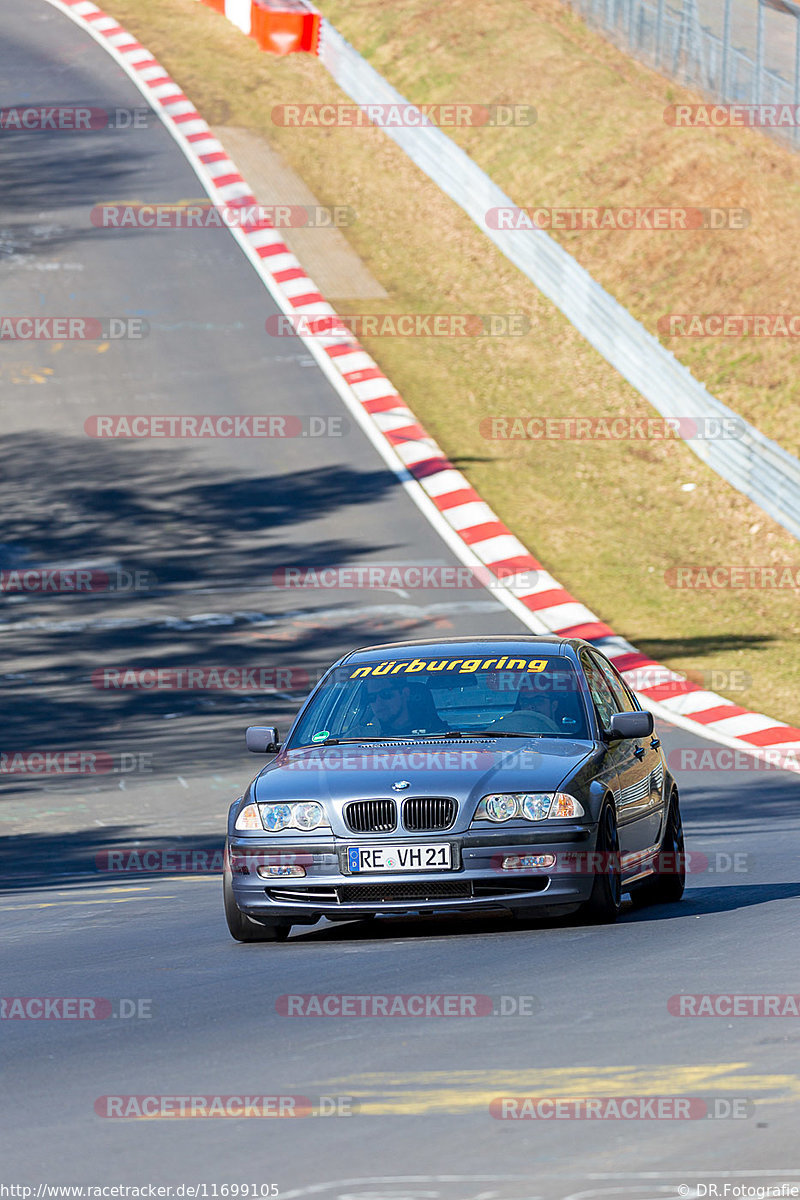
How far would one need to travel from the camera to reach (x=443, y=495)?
23.8m

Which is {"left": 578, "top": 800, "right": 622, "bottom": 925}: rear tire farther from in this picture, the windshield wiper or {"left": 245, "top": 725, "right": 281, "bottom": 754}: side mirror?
{"left": 245, "top": 725, "right": 281, "bottom": 754}: side mirror

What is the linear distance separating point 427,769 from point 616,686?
220cm

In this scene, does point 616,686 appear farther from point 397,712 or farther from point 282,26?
point 282,26

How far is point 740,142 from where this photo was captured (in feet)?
111

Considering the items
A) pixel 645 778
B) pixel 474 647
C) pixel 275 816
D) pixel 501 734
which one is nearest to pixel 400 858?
pixel 275 816

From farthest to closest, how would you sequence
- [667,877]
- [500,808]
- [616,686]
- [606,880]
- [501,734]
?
1. [616,686]
2. [667,877]
3. [501,734]
4. [606,880]
5. [500,808]

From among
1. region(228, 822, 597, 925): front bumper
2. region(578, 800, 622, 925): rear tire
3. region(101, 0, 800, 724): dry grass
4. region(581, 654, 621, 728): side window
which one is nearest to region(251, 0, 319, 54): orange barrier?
region(101, 0, 800, 724): dry grass

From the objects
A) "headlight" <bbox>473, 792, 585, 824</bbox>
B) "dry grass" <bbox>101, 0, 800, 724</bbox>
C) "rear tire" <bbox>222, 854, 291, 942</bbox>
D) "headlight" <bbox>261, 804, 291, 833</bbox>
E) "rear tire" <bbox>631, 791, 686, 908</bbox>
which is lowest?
"dry grass" <bbox>101, 0, 800, 724</bbox>

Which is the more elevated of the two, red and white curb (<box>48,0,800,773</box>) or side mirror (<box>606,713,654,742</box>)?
side mirror (<box>606,713,654,742</box>)

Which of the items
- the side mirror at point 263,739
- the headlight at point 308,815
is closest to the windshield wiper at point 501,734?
the headlight at point 308,815

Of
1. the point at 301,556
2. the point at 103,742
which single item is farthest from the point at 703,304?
the point at 103,742

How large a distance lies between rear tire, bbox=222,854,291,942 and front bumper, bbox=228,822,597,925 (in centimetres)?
28

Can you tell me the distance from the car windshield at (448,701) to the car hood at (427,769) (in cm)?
23

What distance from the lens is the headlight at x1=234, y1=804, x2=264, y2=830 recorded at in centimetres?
941
